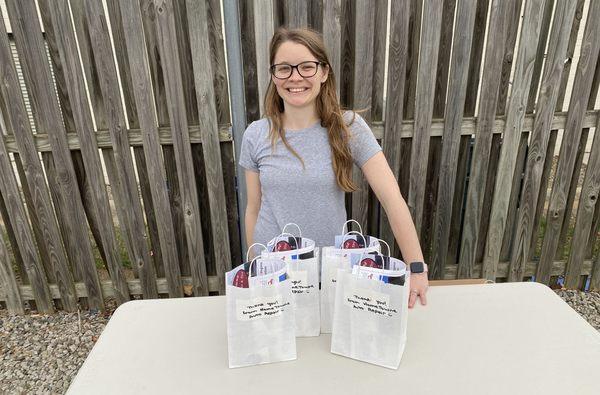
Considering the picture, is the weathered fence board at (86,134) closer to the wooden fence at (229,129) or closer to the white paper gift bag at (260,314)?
the wooden fence at (229,129)

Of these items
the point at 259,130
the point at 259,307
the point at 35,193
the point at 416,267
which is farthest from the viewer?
the point at 35,193

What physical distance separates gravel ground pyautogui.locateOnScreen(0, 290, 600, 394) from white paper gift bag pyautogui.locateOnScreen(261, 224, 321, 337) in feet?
6.03

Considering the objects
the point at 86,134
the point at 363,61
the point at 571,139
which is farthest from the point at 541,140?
the point at 86,134

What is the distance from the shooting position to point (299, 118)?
1573mm

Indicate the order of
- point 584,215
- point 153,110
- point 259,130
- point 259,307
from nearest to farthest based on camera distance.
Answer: point 259,307, point 259,130, point 153,110, point 584,215

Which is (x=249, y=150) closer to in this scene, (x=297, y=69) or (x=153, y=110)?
(x=297, y=69)

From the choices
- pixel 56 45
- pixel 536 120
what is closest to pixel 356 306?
pixel 536 120

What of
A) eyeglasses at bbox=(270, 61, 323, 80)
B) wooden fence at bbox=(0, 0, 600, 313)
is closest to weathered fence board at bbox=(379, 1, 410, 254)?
wooden fence at bbox=(0, 0, 600, 313)

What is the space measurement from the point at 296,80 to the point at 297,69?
0.12ft

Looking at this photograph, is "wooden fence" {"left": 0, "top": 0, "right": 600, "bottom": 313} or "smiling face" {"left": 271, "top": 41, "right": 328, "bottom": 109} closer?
"smiling face" {"left": 271, "top": 41, "right": 328, "bottom": 109}

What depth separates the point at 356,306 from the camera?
105cm

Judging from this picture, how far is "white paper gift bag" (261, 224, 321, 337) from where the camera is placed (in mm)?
1115

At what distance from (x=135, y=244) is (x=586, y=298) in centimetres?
313

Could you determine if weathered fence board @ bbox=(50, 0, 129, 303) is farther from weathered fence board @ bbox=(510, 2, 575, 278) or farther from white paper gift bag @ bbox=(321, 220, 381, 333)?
weathered fence board @ bbox=(510, 2, 575, 278)
